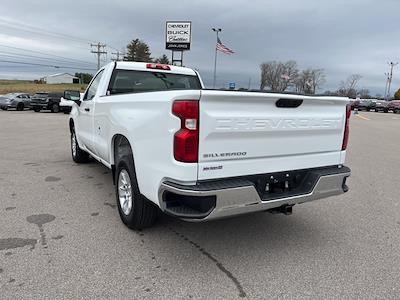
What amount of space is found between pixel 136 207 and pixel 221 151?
1356 millimetres

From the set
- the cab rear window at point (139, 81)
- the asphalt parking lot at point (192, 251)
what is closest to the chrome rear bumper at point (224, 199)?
the asphalt parking lot at point (192, 251)

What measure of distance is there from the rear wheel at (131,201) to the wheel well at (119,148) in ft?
0.34

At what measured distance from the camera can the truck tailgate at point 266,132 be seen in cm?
320

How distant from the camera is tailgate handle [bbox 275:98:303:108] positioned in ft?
11.8

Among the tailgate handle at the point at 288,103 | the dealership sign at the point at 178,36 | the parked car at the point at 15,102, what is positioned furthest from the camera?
the dealership sign at the point at 178,36

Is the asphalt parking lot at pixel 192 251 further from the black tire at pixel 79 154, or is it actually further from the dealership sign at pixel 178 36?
A: the dealership sign at pixel 178 36

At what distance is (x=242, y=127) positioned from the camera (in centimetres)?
334

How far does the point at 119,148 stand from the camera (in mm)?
4699

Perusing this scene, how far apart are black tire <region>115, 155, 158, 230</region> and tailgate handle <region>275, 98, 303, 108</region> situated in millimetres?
1687

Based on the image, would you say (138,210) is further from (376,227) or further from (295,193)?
(376,227)

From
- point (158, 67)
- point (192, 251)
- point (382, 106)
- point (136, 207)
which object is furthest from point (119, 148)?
point (382, 106)

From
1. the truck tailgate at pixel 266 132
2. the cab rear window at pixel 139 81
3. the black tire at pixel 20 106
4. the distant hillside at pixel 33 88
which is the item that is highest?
the cab rear window at pixel 139 81

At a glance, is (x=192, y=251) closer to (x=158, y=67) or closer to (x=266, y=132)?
(x=266, y=132)

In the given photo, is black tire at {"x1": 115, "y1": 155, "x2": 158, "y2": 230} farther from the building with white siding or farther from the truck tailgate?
the building with white siding
